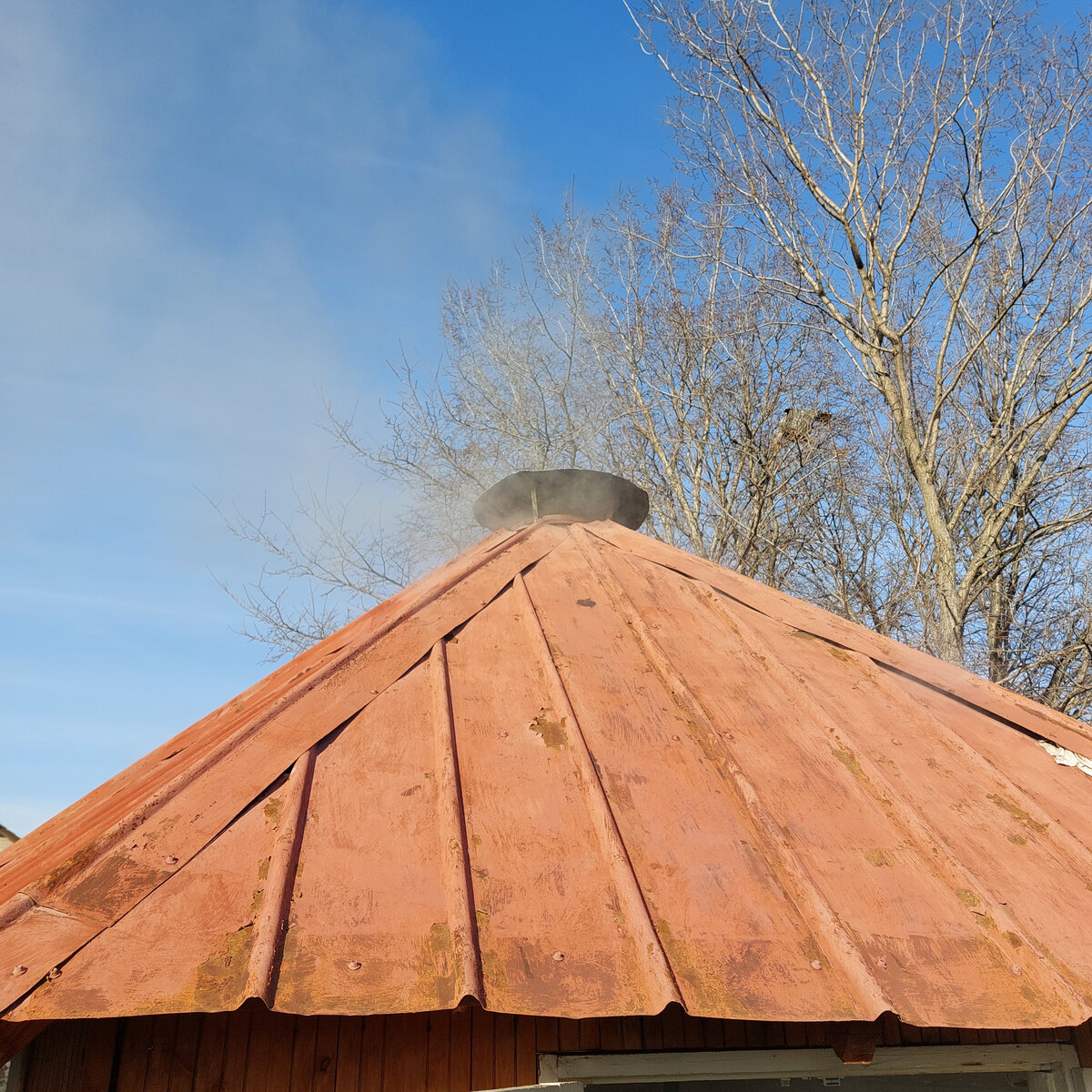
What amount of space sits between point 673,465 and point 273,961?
43.3 feet

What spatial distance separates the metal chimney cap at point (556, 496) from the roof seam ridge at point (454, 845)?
2.90 metres

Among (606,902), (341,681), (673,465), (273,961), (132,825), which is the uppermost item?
(673,465)

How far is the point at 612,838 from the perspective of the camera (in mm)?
2969

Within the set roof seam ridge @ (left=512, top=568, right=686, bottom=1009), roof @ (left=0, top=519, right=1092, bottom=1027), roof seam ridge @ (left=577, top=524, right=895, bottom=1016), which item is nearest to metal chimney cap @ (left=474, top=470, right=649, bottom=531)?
roof seam ridge @ (left=577, top=524, right=895, bottom=1016)

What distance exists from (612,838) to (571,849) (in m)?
0.14

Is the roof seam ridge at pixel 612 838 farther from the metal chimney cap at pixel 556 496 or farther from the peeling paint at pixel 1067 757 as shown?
the metal chimney cap at pixel 556 496

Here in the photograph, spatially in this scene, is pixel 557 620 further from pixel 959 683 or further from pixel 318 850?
pixel 959 683

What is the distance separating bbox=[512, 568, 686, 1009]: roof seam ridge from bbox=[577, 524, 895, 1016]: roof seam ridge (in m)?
0.51

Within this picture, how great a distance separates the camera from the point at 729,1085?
25.1 ft

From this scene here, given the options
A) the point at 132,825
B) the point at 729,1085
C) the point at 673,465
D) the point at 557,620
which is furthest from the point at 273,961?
the point at 673,465

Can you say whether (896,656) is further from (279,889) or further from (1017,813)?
(279,889)

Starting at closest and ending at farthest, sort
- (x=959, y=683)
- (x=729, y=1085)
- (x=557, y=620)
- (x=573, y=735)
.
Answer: (x=573, y=735) → (x=557, y=620) → (x=959, y=683) → (x=729, y=1085)

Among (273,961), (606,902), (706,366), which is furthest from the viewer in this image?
(706,366)

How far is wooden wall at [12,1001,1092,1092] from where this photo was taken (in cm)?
273
